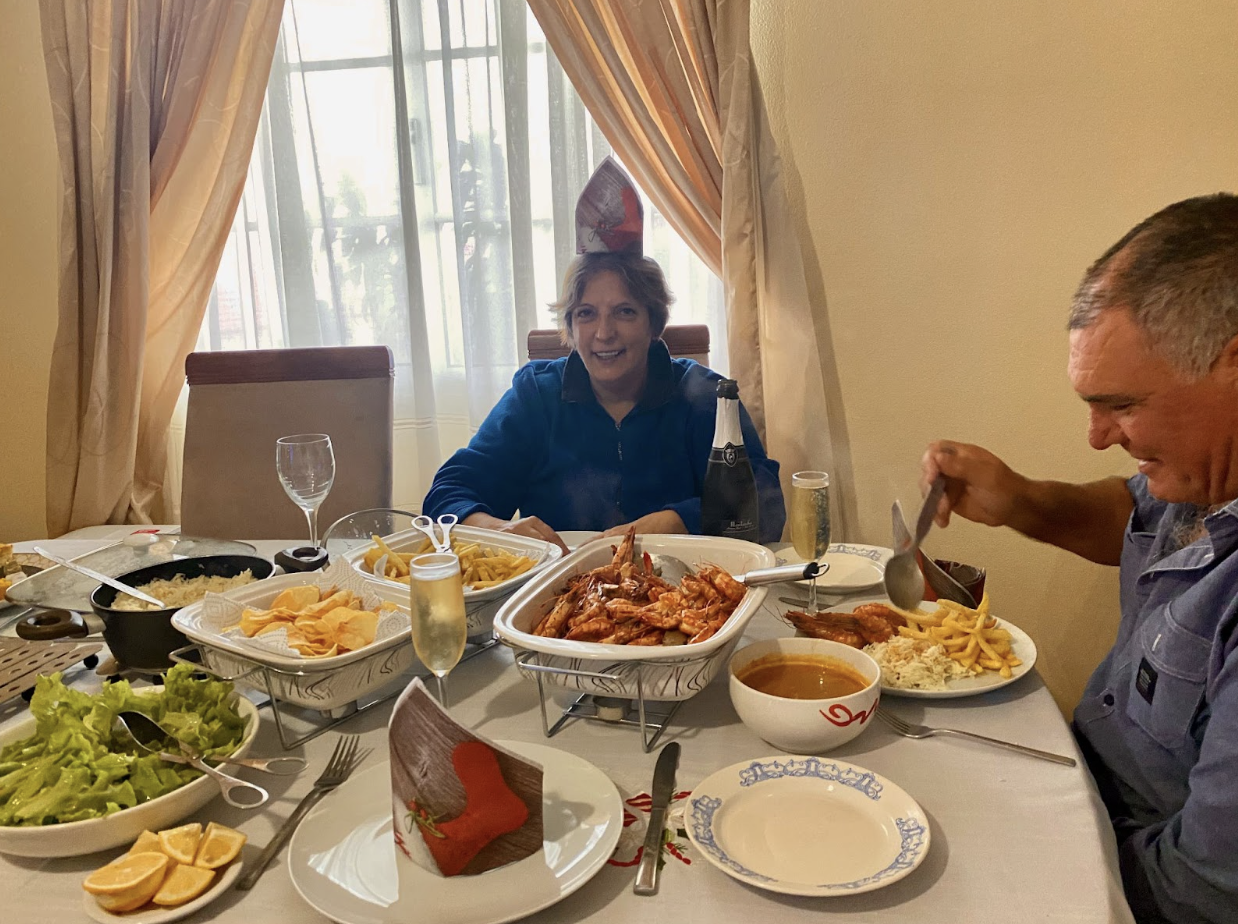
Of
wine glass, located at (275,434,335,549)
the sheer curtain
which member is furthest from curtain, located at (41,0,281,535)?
wine glass, located at (275,434,335,549)

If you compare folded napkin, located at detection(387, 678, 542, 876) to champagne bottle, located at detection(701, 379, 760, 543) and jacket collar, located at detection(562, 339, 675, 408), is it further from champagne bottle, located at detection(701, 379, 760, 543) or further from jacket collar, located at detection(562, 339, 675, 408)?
jacket collar, located at detection(562, 339, 675, 408)

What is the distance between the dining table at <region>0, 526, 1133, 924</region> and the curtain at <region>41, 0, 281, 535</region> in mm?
1889

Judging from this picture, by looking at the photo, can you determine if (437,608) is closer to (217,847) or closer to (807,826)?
(217,847)

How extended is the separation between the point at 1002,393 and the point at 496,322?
1.48 meters

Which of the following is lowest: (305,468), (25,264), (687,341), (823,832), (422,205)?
(823,832)

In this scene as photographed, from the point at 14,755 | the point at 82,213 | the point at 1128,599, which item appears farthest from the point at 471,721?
the point at 82,213

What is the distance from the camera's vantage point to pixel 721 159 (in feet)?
7.68

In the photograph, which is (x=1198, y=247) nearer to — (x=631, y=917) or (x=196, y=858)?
(x=631, y=917)

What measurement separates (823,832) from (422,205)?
2.31 metres

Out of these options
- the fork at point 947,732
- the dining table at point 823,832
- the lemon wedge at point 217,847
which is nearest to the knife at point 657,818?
the dining table at point 823,832

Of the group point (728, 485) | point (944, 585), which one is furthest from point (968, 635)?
point (728, 485)

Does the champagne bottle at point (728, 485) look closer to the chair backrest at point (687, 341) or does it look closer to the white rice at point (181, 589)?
the chair backrest at point (687, 341)

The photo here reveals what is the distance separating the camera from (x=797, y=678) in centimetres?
99

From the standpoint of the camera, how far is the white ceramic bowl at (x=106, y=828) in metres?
0.72
